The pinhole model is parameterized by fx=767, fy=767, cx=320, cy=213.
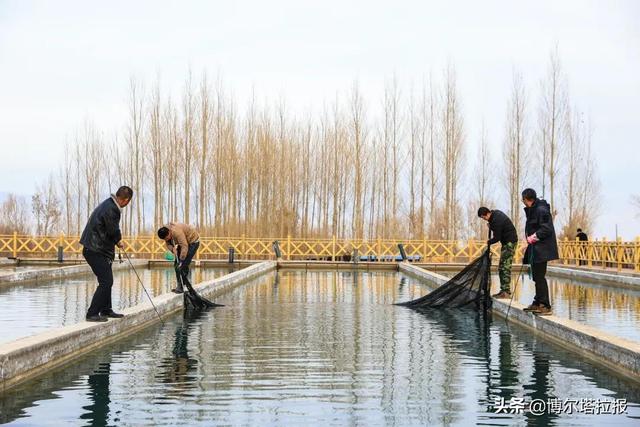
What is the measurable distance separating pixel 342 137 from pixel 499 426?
32.4 metres

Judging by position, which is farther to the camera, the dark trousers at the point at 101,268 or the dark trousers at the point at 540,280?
the dark trousers at the point at 540,280

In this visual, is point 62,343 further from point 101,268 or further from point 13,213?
point 13,213

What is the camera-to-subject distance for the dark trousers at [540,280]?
873 cm

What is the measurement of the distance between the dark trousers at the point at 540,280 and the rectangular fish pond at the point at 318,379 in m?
0.45

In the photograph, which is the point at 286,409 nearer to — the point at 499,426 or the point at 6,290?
the point at 499,426

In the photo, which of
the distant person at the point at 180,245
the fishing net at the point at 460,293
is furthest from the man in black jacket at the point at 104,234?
the fishing net at the point at 460,293

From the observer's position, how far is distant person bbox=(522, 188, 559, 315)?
860 centimetres

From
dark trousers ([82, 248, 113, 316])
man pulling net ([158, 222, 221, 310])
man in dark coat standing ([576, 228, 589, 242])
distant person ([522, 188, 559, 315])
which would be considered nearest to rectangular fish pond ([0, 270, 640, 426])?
Result: dark trousers ([82, 248, 113, 316])

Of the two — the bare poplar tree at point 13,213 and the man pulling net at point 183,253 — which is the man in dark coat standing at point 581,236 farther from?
the bare poplar tree at point 13,213

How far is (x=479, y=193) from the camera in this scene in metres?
38.0

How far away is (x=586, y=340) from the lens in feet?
24.5

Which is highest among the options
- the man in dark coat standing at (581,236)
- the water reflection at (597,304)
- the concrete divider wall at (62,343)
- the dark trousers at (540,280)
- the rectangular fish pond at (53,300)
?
the man in dark coat standing at (581,236)

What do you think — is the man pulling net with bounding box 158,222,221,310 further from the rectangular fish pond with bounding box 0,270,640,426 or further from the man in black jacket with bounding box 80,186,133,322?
the man in black jacket with bounding box 80,186,133,322

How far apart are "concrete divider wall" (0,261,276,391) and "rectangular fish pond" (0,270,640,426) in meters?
0.14
